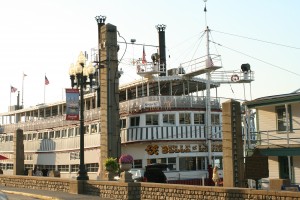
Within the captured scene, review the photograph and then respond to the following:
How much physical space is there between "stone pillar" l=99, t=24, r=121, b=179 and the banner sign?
6332 millimetres

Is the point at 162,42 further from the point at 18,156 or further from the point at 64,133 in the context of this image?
the point at 18,156

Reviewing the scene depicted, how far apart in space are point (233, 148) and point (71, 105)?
12.4 metres

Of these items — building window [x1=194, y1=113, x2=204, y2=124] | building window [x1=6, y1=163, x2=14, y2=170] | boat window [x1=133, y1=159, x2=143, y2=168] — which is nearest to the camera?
boat window [x1=133, y1=159, x2=143, y2=168]

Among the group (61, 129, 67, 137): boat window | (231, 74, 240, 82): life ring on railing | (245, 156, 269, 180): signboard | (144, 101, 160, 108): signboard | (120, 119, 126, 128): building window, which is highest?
(231, 74, 240, 82): life ring on railing

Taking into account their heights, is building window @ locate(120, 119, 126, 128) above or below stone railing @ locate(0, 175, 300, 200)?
above

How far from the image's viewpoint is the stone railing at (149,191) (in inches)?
562

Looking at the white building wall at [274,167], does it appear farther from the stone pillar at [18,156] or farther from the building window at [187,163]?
the stone pillar at [18,156]

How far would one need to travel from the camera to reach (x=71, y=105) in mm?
26125

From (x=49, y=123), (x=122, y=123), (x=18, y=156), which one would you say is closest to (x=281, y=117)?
(x=122, y=123)

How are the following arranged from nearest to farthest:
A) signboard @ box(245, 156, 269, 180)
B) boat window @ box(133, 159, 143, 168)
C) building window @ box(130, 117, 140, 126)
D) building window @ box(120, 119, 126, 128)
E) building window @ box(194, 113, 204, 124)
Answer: signboard @ box(245, 156, 269, 180), boat window @ box(133, 159, 143, 168), building window @ box(194, 113, 204, 124), building window @ box(130, 117, 140, 126), building window @ box(120, 119, 126, 128)

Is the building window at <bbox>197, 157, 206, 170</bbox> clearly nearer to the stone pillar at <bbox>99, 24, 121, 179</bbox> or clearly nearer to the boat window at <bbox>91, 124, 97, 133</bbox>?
the stone pillar at <bbox>99, 24, 121, 179</bbox>

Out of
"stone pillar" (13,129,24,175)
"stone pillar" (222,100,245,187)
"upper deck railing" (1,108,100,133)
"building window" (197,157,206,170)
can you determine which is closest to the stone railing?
"stone pillar" (222,100,245,187)

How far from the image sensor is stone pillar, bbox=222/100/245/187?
1631 cm

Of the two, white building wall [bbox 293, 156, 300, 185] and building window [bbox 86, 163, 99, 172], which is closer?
white building wall [bbox 293, 156, 300, 185]
